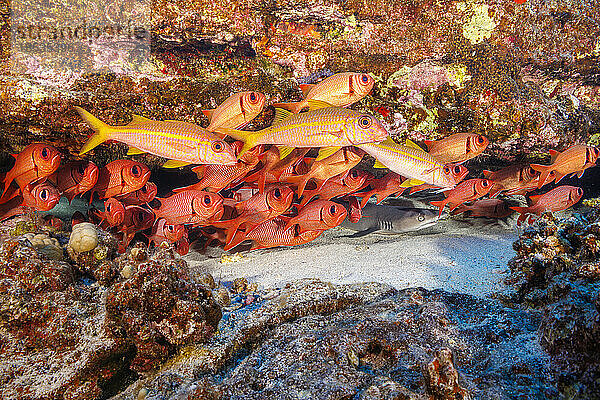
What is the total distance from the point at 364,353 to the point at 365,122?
72.2 inches

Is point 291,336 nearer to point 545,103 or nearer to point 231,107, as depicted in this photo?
point 231,107

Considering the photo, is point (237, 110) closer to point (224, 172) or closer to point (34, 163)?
point (224, 172)

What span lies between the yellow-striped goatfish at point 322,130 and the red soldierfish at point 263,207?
1.12m

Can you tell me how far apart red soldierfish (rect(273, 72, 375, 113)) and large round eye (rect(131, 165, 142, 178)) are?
2185 millimetres

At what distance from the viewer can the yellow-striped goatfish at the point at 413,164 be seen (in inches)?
134

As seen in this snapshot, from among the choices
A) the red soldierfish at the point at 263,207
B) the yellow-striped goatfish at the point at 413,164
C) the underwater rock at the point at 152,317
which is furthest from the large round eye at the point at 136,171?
the yellow-striped goatfish at the point at 413,164

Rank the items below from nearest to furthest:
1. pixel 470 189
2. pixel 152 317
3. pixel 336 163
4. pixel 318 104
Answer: pixel 152 317 → pixel 318 104 → pixel 336 163 → pixel 470 189

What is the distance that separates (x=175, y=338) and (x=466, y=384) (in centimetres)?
187

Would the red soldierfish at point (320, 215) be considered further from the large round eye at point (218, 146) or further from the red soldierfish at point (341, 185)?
the large round eye at point (218, 146)

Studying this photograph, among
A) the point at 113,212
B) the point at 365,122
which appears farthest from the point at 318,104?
the point at 113,212

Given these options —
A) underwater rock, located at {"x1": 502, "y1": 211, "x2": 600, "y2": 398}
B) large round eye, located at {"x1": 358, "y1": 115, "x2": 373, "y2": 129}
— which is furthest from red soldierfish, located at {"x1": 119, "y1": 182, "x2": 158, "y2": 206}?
underwater rock, located at {"x1": 502, "y1": 211, "x2": 600, "y2": 398}

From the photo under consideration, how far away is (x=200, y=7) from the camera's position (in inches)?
132

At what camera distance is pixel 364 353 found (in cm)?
211

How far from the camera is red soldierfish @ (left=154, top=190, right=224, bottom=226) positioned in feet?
12.4
